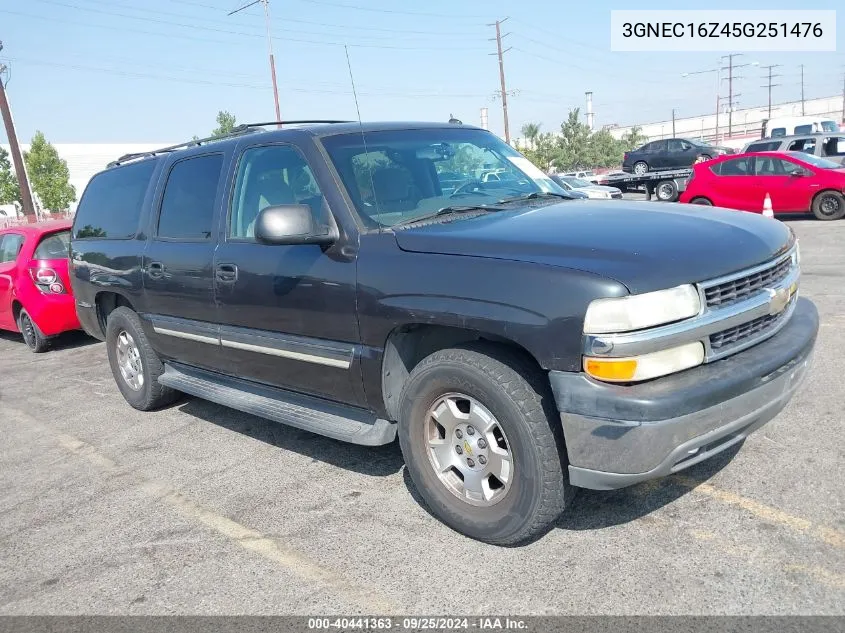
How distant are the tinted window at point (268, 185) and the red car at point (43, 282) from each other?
510 centimetres

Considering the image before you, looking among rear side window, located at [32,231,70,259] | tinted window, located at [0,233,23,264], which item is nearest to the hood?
rear side window, located at [32,231,70,259]

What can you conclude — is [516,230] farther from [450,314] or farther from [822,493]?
[822,493]

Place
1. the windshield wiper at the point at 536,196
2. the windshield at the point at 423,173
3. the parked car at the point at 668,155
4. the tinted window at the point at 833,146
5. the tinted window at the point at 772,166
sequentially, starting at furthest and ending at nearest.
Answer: the parked car at the point at 668,155, the tinted window at the point at 833,146, the tinted window at the point at 772,166, the windshield wiper at the point at 536,196, the windshield at the point at 423,173

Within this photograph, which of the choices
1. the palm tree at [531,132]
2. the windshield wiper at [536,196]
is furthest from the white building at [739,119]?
the windshield wiper at [536,196]

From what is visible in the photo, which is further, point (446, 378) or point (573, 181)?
point (573, 181)

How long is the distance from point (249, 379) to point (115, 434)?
1479 mm

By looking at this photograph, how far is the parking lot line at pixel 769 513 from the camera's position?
2.90m

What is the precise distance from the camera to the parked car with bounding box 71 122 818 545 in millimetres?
Result: 2637

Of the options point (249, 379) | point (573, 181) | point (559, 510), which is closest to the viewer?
point (559, 510)

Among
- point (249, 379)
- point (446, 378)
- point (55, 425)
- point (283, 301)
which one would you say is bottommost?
point (55, 425)

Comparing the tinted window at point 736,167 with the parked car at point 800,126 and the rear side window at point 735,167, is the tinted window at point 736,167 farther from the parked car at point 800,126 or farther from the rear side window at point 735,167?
the parked car at point 800,126

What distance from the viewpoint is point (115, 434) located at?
16.9 feet

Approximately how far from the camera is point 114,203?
18.6ft

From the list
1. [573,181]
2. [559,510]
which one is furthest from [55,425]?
[573,181]
